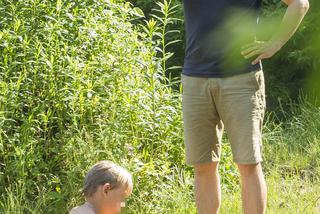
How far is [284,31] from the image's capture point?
14.7ft

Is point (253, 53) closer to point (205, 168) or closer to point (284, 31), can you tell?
point (284, 31)

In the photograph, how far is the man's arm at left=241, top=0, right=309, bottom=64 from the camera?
4.42m

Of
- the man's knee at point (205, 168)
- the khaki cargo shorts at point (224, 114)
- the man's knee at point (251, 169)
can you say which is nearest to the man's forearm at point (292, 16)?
the khaki cargo shorts at point (224, 114)

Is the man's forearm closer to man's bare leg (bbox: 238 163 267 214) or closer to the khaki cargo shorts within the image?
the khaki cargo shorts

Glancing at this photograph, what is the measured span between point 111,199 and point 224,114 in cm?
103

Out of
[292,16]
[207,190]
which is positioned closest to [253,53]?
[292,16]

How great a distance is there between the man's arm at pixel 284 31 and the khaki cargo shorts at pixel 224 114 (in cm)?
12

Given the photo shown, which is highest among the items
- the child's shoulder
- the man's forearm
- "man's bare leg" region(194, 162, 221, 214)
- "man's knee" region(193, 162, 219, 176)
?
the man's forearm

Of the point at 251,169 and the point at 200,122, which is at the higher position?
the point at 200,122

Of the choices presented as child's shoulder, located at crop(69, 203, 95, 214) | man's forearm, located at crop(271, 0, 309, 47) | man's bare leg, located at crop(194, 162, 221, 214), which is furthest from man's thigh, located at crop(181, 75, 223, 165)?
child's shoulder, located at crop(69, 203, 95, 214)

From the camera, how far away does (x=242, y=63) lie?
14.7 feet

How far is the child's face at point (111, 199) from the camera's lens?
12.3 ft

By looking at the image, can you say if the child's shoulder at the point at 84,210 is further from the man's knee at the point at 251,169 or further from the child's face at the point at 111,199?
the man's knee at the point at 251,169

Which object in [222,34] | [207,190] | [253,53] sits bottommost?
[207,190]
